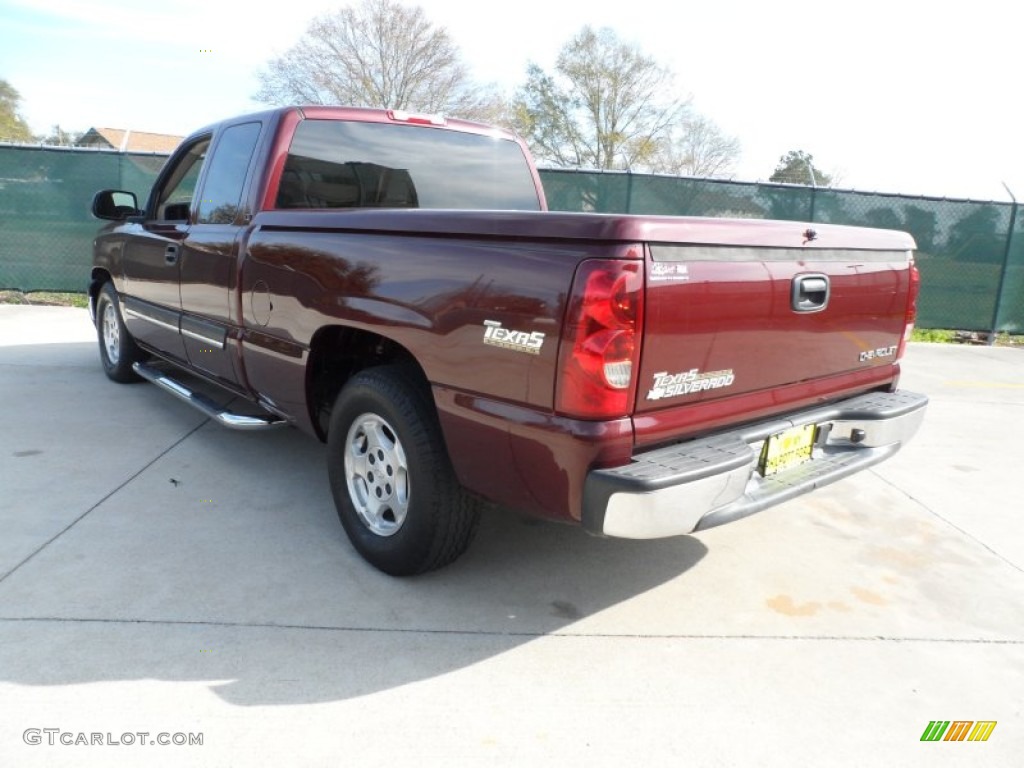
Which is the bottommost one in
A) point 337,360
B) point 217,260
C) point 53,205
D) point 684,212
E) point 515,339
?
point 337,360

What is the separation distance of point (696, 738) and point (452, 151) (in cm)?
325

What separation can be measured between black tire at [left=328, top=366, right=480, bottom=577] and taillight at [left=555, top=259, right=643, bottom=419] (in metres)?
0.73

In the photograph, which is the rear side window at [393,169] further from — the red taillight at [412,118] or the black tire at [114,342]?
the black tire at [114,342]

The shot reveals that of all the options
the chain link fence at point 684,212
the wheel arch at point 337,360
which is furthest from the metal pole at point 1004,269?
the wheel arch at point 337,360

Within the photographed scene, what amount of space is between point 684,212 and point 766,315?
26.3 feet

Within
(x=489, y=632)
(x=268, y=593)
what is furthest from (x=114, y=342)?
(x=489, y=632)

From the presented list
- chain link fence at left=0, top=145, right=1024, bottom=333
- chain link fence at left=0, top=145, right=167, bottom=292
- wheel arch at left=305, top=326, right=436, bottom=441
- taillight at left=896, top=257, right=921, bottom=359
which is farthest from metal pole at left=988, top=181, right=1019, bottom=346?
chain link fence at left=0, top=145, right=167, bottom=292

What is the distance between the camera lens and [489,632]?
108 inches

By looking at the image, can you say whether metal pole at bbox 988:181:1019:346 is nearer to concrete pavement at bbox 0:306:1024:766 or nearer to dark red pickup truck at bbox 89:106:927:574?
concrete pavement at bbox 0:306:1024:766

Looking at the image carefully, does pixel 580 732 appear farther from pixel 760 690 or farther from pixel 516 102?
pixel 516 102

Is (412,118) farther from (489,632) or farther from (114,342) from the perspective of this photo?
(114,342)

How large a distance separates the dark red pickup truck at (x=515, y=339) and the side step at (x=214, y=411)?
44 mm

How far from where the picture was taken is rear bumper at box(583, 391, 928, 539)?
7.30 feet

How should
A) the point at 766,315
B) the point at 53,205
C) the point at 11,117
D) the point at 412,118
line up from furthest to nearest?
the point at 11,117, the point at 53,205, the point at 412,118, the point at 766,315
